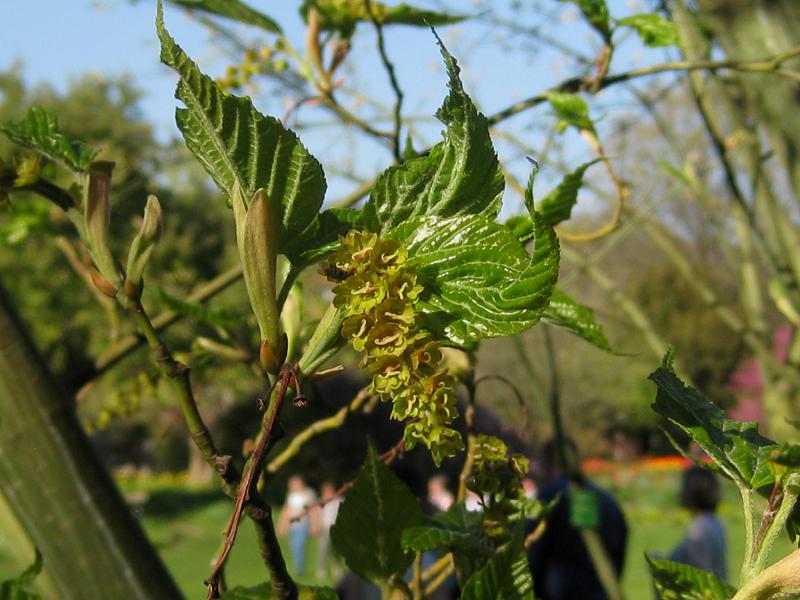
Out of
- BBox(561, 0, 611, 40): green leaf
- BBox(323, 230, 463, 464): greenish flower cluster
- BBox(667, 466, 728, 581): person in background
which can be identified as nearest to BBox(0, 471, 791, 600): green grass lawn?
BBox(667, 466, 728, 581): person in background

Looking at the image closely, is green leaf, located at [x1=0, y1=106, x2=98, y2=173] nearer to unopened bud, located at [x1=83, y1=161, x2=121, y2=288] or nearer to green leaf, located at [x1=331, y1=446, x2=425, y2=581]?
unopened bud, located at [x1=83, y1=161, x2=121, y2=288]

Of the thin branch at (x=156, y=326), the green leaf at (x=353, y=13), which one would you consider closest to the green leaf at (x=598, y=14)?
the green leaf at (x=353, y=13)

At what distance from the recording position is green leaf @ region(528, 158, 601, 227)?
638mm

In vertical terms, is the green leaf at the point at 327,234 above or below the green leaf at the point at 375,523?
above

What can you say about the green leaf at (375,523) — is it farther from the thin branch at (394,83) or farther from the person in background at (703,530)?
the person in background at (703,530)

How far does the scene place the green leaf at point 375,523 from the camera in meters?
0.52

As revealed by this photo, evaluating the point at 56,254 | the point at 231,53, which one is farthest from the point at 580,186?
the point at 56,254

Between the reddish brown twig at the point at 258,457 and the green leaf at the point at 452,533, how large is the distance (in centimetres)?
9

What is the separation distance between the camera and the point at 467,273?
17.1 inches

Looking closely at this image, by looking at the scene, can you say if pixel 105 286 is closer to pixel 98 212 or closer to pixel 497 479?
pixel 98 212

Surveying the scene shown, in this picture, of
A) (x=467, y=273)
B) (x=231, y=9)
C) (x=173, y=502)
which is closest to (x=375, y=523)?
(x=467, y=273)

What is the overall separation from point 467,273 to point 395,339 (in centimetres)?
5

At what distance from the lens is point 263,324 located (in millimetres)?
427

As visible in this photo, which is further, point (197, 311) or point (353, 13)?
point (353, 13)
